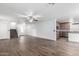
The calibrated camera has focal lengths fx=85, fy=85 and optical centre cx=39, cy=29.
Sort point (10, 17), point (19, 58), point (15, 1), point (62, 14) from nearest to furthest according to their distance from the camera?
point (15, 1)
point (19, 58)
point (62, 14)
point (10, 17)

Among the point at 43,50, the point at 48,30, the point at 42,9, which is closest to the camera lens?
the point at 42,9

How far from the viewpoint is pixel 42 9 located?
2.18 meters

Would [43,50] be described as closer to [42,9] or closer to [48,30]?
[48,30]

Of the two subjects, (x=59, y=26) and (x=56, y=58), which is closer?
(x=56, y=58)

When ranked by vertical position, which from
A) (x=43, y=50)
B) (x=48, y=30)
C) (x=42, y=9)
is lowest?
(x=43, y=50)

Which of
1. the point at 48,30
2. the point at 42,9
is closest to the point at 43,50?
the point at 48,30

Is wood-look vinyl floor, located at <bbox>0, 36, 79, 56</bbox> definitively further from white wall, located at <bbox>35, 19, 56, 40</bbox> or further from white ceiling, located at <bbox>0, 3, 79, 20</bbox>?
white ceiling, located at <bbox>0, 3, 79, 20</bbox>

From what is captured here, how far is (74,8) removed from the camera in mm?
1995

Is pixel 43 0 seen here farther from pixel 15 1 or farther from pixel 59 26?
pixel 59 26

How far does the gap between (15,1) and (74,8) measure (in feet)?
4.41

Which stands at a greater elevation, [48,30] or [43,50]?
[48,30]

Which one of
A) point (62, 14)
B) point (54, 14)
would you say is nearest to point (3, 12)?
point (54, 14)

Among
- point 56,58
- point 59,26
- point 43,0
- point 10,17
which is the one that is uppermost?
point 43,0

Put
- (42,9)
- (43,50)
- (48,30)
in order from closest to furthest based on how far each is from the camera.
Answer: (42,9)
(43,50)
(48,30)
